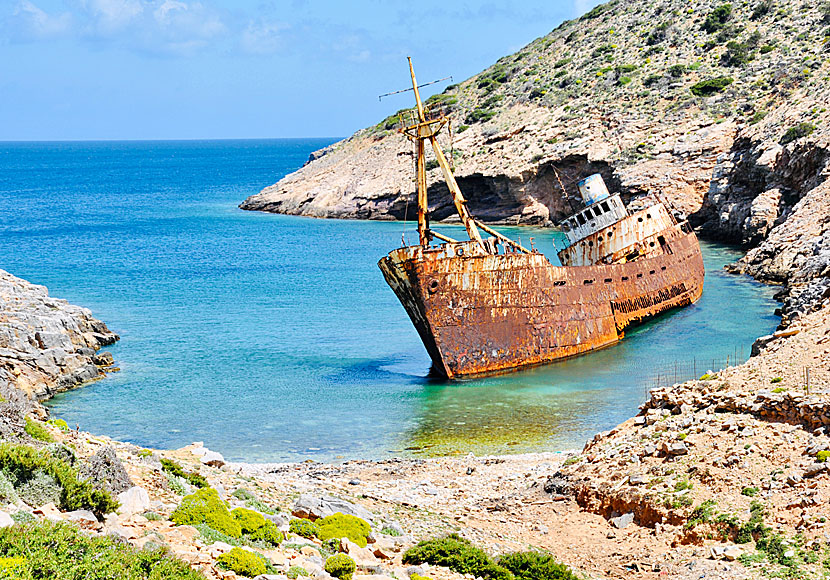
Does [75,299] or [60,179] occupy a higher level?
[60,179]

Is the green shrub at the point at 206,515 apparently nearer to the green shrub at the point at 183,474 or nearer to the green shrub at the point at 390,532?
the green shrub at the point at 183,474

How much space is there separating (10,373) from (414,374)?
34.0 ft

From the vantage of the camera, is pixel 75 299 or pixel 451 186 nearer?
pixel 451 186

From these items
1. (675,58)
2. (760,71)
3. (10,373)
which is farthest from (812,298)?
(675,58)

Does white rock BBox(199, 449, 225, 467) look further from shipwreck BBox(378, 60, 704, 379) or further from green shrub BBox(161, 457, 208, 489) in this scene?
shipwreck BBox(378, 60, 704, 379)

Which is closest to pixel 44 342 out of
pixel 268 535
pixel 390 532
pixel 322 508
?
pixel 322 508

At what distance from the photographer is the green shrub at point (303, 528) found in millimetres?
10422

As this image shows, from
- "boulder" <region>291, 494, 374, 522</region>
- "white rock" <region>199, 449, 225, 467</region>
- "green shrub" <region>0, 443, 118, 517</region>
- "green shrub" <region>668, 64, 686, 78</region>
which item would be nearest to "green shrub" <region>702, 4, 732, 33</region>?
"green shrub" <region>668, 64, 686, 78</region>

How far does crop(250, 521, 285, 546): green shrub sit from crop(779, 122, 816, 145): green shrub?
4160 centimetres

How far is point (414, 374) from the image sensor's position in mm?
26609

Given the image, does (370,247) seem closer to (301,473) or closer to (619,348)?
(619,348)

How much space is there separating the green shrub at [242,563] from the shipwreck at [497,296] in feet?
55.9

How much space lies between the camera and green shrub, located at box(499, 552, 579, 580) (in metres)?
10.3

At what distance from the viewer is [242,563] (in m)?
8.51
